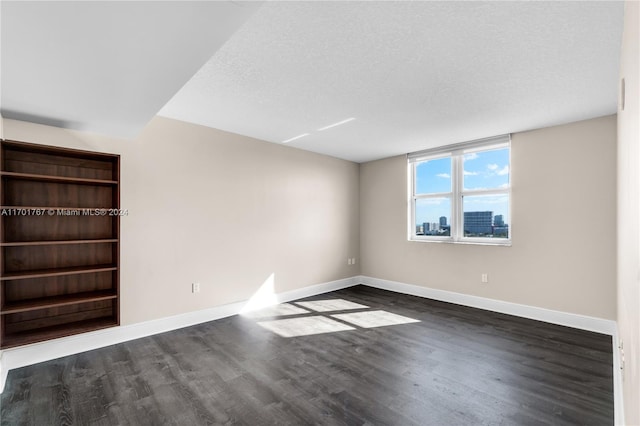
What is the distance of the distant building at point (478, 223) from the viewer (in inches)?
171

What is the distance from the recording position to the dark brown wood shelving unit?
256 cm

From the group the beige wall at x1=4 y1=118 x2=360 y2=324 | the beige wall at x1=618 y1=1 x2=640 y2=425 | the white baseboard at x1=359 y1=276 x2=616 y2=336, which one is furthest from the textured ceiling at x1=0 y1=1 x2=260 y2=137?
the white baseboard at x1=359 y1=276 x2=616 y2=336

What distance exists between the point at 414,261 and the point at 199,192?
12.1 feet

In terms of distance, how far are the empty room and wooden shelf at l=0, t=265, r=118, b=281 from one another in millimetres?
33

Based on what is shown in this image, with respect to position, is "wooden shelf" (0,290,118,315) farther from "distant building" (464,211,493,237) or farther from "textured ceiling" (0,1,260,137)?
"distant building" (464,211,493,237)

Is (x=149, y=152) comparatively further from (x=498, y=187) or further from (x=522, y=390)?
(x=498, y=187)

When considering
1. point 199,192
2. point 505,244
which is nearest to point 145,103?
point 199,192

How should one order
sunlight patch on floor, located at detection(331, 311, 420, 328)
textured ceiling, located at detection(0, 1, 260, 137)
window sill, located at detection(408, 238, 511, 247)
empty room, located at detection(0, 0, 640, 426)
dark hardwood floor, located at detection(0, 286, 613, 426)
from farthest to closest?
window sill, located at detection(408, 238, 511, 247) < sunlight patch on floor, located at detection(331, 311, 420, 328) < dark hardwood floor, located at detection(0, 286, 613, 426) < empty room, located at detection(0, 0, 640, 426) < textured ceiling, located at detection(0, 1, 260, 137)

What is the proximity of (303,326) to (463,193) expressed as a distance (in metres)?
3.18

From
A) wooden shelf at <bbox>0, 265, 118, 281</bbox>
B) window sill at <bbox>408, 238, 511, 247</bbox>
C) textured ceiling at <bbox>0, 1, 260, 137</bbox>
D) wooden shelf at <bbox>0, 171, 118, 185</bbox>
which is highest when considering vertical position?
textured ceiling at <bbox>0, 1, 260, 137</bbox>

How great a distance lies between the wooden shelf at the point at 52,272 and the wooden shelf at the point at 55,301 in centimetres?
23

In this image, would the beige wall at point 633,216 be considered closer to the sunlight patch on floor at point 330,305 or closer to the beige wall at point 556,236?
the beige wall at point 556,236

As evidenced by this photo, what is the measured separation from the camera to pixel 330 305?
450 cm

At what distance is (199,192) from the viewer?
12.4ft
